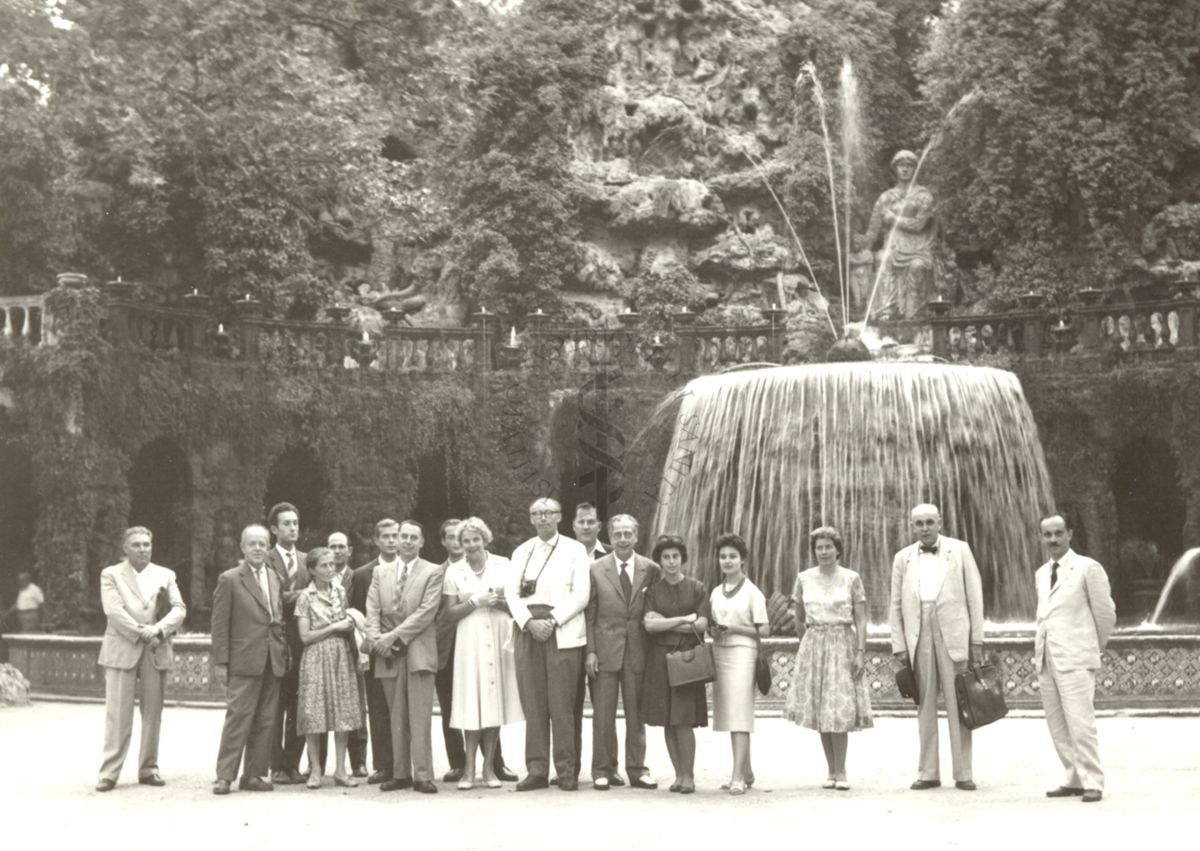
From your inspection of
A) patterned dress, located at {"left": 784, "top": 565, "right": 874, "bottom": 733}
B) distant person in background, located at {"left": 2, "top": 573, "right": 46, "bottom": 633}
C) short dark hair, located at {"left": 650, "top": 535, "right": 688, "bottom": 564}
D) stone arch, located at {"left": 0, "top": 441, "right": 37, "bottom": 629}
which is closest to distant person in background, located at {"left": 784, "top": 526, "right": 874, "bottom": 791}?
patterned dress, located at {"left": 784, "top": 565, "right": 874, "bottom": 733}

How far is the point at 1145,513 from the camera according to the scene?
78.7ft

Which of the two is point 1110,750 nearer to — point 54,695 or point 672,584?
point 672,584

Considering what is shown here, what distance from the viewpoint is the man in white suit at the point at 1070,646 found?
8.61m

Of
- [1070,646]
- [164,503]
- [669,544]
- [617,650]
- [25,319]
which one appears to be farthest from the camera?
[164,503]

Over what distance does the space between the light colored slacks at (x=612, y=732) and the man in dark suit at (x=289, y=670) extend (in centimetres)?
196

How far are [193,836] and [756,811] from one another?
9.38ft

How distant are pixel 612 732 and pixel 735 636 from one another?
935 mm

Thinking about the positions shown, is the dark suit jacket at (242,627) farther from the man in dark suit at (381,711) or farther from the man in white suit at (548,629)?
the man in white suit at (548,629)

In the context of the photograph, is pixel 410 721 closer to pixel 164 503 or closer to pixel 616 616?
pixel 616 616

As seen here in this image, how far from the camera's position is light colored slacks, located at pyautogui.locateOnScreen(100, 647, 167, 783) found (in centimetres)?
955

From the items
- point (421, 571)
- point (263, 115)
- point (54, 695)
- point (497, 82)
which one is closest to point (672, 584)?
point (421, 571)

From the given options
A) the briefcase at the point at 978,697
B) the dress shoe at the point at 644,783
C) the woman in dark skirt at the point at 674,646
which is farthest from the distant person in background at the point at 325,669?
the briefcase at the point at 978,697

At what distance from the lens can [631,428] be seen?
23109 mm

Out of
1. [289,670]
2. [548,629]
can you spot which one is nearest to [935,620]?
[548,629]
